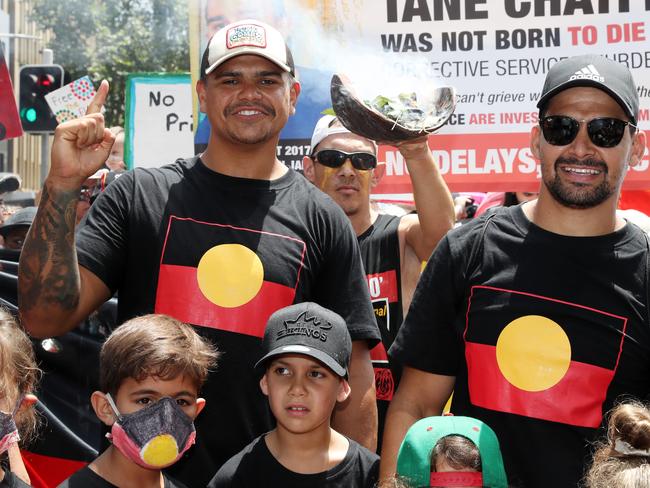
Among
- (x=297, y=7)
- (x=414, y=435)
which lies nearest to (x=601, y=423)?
(x=414, y=435)

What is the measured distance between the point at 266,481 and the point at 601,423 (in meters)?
1.05

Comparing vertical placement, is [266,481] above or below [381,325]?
below

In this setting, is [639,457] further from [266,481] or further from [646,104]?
[646,104]

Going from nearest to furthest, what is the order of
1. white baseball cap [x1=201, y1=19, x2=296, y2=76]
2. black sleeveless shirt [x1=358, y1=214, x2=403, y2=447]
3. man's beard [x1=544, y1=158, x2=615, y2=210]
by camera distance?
man's beard [x1=544, y1=158, x2=615, y2=210] < white baseball cap [x1=201, y1=19, x2=296, y2=76] < black sleeveless shirt [x1=358, y1=214, x2=403, y2=447]

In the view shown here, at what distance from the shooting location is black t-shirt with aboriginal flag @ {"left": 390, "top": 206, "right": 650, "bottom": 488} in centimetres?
320

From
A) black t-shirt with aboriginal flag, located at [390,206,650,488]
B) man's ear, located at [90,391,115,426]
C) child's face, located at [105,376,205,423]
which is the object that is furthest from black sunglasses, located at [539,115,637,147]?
man's ear, located at [90,391,115,426]

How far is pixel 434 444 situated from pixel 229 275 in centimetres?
94

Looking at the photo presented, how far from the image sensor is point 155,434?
3.40 meters

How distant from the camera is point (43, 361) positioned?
5375 millimetres

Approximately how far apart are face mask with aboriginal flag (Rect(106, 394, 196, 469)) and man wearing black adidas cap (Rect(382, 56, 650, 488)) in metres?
0.65

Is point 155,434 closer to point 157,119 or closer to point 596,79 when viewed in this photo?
point 596,79

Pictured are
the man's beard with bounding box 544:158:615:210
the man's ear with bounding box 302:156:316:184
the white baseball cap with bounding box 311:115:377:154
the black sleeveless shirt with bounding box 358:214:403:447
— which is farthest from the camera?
the man's ear with bounding box 302:156:316:184

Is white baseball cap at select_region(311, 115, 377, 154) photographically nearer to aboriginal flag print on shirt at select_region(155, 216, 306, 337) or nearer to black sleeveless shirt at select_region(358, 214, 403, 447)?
black sleeveless shirt at select_region(358, 214, 403, 447)

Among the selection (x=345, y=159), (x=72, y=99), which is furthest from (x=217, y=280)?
(x=72, y=99)
